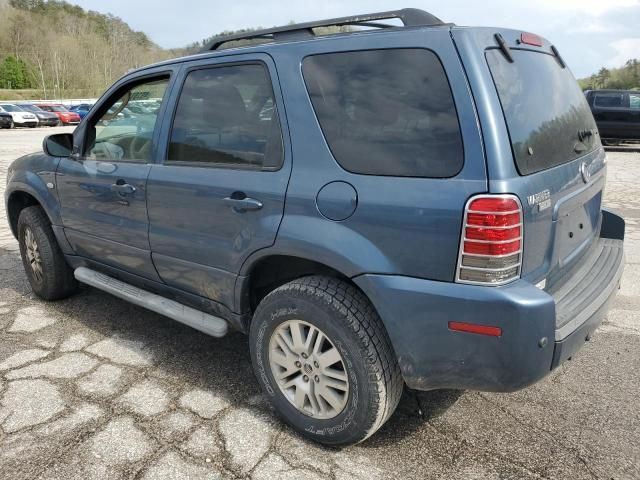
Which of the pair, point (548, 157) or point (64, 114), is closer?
point (548, 157)

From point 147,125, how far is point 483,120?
2.09m

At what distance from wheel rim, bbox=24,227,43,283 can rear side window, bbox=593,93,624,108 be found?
1637cm

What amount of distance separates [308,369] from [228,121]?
131 centimetres

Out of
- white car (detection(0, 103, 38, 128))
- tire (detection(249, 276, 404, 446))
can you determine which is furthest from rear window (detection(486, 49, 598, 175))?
white car (detection(0, 103, 38, 128))

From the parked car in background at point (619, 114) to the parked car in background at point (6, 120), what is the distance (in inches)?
1213

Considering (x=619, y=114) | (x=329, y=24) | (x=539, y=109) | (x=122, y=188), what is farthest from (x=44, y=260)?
(x=619, y=114)

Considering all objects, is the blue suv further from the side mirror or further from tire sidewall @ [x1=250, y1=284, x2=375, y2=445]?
the side mirror

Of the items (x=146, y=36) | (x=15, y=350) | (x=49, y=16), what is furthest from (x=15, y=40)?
(x=15, y=350)

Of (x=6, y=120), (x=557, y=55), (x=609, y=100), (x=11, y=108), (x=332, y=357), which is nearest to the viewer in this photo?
(x=332, y=357)

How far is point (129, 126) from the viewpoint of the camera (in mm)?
3395

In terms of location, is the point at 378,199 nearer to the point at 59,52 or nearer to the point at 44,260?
the point at 44,260

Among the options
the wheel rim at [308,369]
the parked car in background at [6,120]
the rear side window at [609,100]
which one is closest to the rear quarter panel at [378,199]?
the wheel rim at [308,369]

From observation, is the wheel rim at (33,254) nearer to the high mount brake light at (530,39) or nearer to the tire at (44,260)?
the tire at (44,260)

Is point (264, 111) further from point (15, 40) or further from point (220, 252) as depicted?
point (15, 40)
